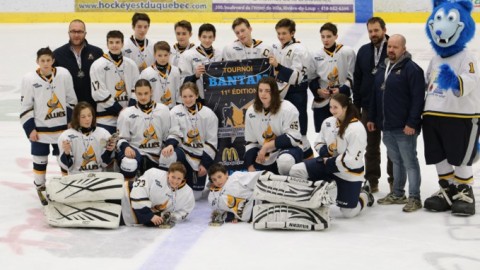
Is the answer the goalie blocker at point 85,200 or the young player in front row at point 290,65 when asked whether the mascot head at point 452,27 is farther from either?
the goalie blocker at point 85,200

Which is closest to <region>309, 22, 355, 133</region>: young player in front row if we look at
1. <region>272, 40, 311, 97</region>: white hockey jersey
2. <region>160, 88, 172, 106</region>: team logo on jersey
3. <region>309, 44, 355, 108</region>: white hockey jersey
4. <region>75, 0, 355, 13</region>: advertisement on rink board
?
<region>309, 44, 355, 108</region>: white hockey jersey

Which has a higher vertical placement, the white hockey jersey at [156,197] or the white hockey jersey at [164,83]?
the white hockey jersey at [164,83]

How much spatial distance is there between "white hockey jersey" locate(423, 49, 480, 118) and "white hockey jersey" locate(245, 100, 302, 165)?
0.94m

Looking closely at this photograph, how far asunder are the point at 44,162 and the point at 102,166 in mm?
519

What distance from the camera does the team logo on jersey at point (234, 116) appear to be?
6184 millimetres

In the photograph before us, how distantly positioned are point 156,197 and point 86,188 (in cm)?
47

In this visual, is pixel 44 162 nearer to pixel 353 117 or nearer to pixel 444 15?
pixel 353 117

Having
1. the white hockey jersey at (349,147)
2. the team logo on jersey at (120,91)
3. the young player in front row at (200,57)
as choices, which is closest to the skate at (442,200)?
the white hockey jersey at (349,147)

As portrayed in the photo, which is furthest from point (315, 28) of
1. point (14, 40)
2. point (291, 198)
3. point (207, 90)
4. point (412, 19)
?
point (291, 198)

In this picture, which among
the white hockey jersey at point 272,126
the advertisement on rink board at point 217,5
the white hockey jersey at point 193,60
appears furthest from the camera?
the advertisement on rink board at point 217,5

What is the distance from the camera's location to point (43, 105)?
19.1ft

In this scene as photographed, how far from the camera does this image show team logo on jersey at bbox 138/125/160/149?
19.0 feet

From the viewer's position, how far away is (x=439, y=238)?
4.97 metres

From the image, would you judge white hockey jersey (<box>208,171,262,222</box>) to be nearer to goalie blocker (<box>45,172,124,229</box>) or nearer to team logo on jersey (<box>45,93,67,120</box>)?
goalie blocker (<box>45,172,124,229</box>)
